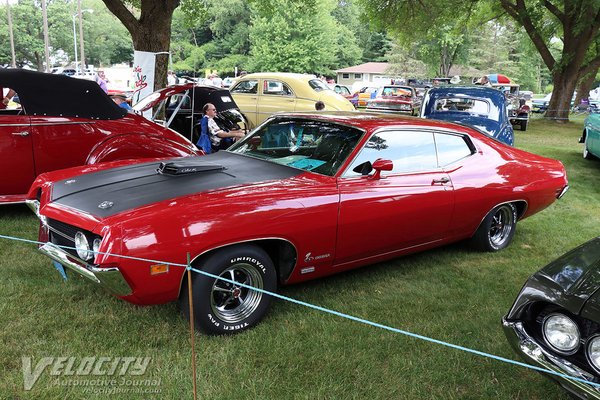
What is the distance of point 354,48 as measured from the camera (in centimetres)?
6247

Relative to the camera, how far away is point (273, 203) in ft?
11.0

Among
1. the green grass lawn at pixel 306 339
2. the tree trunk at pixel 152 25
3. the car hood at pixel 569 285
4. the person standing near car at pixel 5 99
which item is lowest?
the green grass lawn at pixel 306 339

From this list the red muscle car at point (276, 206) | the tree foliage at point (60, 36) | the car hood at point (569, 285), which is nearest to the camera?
the car hood at point (569, 285)

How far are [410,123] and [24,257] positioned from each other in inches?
147

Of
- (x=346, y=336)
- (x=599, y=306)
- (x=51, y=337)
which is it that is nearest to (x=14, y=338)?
(x=51, y=337)

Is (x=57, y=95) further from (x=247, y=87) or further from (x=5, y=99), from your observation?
(x=247, y=87)

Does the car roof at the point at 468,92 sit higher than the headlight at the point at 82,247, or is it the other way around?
the car roof at the point at 468,92

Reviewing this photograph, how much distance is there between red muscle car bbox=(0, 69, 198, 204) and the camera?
535cm

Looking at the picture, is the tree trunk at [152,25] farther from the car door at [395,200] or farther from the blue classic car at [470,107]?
the car door at [395,200]

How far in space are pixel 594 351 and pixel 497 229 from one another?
325cm

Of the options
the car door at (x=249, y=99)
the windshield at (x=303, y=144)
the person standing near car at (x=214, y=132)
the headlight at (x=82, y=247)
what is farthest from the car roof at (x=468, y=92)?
the headlight at (x=82, y=247)

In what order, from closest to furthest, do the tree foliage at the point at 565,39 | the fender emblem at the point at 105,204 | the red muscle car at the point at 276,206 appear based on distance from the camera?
the red muscle car at the point at 276,206
the fender emblem at the point at 105,204
the tree foliage at the point at 565,39

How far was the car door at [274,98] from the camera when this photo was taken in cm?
1329

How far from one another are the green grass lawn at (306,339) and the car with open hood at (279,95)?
9.17m
